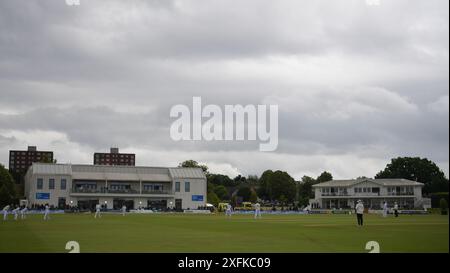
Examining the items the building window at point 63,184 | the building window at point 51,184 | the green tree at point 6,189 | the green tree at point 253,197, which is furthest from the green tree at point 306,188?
the green tree at point 6,189

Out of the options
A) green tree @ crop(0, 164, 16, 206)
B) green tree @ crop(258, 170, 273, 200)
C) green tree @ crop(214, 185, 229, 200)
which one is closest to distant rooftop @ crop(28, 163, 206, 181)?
green tree @ crop(0, 164, 16, 206)

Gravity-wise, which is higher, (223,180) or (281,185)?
(223,180)

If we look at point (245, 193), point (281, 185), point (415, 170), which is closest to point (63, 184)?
point (281, 185)

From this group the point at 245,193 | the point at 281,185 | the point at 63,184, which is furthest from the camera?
the point at 245,193

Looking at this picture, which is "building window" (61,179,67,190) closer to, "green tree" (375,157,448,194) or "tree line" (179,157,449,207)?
"tree line" (179,157,449,207)

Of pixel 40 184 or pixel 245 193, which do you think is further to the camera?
Answer: pixel 245 193

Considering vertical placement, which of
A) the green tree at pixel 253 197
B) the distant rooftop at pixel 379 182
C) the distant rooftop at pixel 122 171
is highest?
the distant rooftop at pixel 122 171

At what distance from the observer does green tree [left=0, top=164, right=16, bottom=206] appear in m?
104

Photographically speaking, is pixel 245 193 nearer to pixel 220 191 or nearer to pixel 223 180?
pixel 220 191

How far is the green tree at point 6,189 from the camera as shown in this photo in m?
104

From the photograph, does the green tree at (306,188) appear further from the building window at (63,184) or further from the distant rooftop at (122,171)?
the building window at (63,184)

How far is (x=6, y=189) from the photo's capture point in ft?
348

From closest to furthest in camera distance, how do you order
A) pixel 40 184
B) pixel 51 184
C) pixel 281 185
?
pixel 40 184
pixel 51 184
pixel 281 185
